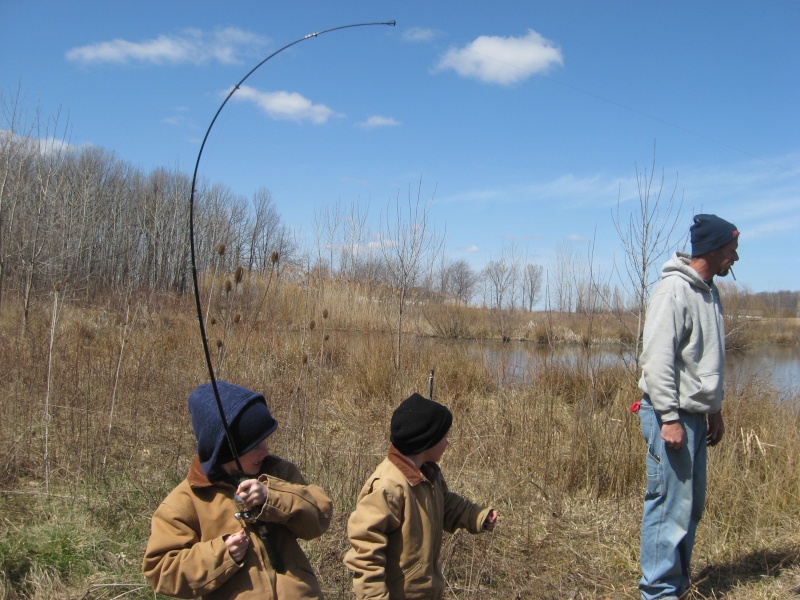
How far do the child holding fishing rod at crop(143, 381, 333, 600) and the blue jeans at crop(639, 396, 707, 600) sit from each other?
1794mm

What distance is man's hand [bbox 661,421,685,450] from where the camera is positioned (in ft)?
9.31

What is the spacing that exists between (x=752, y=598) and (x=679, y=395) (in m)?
1.27

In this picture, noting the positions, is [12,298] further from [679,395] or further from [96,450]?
[679,395]

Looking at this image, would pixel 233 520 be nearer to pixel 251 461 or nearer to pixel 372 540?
pixel 251 461

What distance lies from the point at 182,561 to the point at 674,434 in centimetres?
219

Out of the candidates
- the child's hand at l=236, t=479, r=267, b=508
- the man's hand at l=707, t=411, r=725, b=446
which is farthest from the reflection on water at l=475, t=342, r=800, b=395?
the child's hand at l=236, t=479, r=267, b=508

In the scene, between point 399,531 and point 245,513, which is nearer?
point 245,513

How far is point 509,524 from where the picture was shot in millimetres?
4250

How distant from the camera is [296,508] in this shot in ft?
6.05

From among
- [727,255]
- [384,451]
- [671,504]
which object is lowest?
[384,451]

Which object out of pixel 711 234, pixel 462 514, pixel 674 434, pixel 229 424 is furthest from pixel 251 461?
pixel 711 234

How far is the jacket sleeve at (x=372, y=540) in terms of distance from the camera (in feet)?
6.61

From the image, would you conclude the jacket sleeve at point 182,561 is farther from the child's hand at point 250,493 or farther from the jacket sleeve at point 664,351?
the jacket sleeve at point 664,351

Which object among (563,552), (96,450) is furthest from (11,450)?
(563,552)
